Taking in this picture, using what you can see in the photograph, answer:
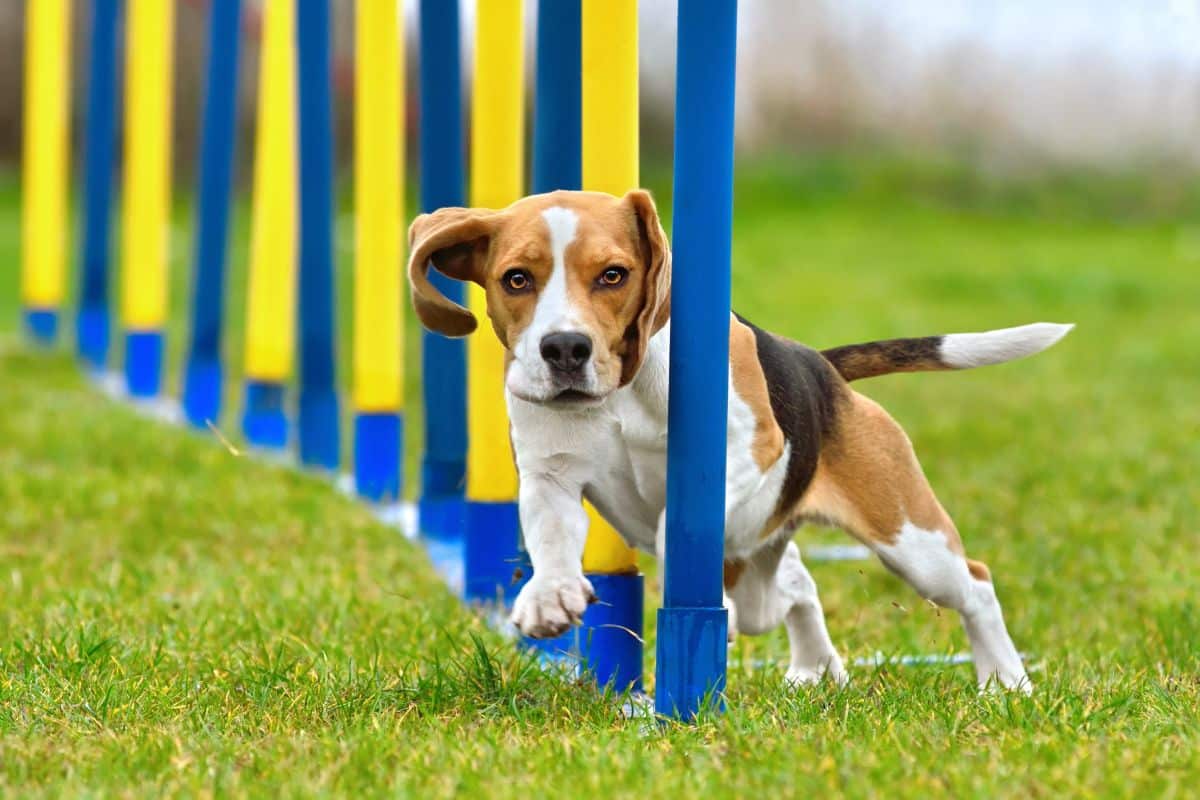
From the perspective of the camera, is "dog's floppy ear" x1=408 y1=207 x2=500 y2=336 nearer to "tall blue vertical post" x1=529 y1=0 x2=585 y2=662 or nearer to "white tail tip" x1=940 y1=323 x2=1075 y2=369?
"tall blue vertical post" x1=529 y1=0 x2=585 y2=662

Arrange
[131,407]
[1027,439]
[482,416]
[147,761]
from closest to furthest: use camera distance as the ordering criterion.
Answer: [147,761] → [482,416] → [1027,439] → [131,407]

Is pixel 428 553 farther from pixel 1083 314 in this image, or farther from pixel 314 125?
pixel 1083 314

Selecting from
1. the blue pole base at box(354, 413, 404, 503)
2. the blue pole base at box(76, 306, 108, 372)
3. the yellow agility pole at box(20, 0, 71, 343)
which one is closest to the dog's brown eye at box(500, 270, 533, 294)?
the blue pole base at box(354, 413, 404, 503)

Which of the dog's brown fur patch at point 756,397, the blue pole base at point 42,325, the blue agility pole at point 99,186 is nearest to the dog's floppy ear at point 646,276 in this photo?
the dog's brown fur patch at point 756,397

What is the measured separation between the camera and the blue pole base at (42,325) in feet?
40.8

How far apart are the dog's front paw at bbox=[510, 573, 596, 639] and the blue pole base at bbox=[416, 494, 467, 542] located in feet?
8.51

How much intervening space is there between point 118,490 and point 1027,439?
394 centimetres

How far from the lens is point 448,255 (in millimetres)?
3391

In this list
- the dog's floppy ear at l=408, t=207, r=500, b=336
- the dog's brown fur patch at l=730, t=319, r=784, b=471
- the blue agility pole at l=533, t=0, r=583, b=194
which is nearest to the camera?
the dog's floppy ear at l=408, t=207, r=500, b=336

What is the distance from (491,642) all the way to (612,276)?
1351 mm

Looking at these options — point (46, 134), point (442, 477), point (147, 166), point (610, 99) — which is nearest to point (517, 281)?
point (610, 99)

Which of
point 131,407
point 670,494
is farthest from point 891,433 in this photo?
point 131,407

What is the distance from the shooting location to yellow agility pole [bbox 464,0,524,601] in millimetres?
4691

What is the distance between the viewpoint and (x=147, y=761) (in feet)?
10.1
